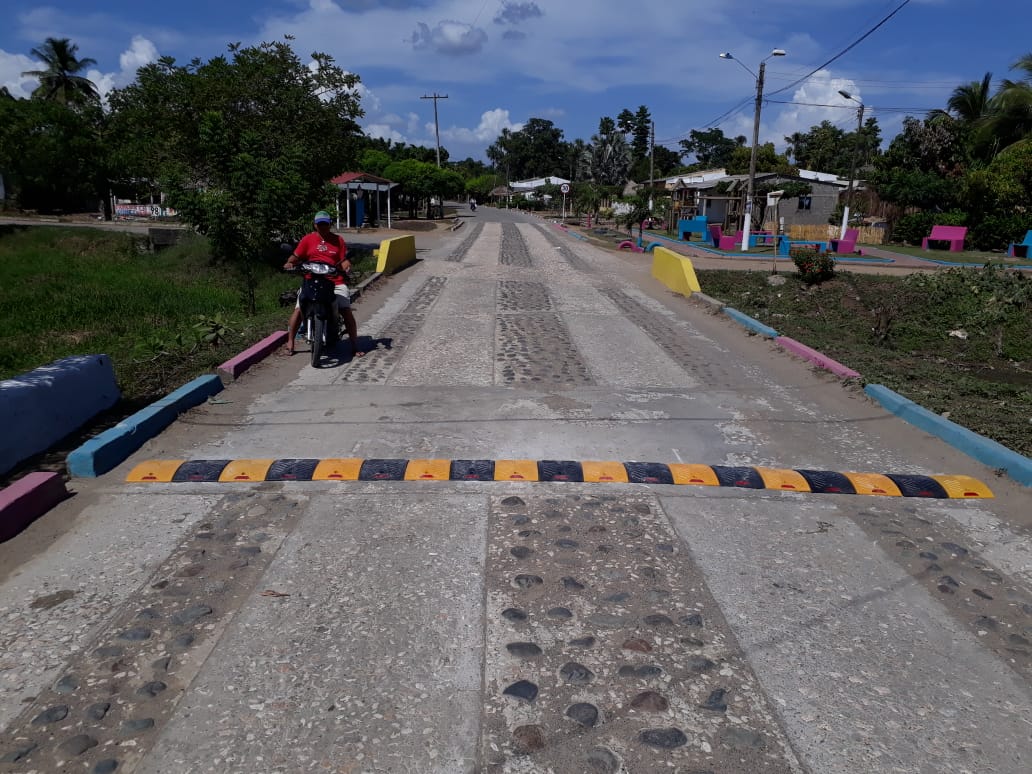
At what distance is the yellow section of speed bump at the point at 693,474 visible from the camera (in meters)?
5.16

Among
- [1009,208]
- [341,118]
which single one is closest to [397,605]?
[341,118]

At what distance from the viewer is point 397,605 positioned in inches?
139

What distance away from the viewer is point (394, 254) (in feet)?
61.3

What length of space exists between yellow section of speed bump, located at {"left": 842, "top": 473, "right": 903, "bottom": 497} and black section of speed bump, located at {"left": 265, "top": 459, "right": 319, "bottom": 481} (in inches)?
151

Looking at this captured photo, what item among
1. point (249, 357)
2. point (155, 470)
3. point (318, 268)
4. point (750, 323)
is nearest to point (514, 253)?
point (750, 323)

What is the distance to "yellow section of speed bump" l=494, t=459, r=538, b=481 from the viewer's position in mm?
5110

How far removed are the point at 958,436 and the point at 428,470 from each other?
14.2 feet

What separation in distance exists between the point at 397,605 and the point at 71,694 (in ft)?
4.45

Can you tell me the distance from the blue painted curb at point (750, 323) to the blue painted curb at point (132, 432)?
24.6ft

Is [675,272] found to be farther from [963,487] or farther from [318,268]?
[963,487]

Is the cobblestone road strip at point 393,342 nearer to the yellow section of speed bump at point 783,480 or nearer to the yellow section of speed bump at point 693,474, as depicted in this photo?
the yellow section of speed bump at point 693,474

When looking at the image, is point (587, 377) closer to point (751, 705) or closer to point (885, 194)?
point (751, 705)

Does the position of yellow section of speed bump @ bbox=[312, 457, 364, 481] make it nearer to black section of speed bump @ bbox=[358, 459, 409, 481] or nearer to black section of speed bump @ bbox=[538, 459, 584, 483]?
black section of speed bump @ bbox=[358, 459, 409, 481]

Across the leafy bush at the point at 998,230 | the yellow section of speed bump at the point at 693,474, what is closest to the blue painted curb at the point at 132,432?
the yellow section of speed bump at the point at 693,474
